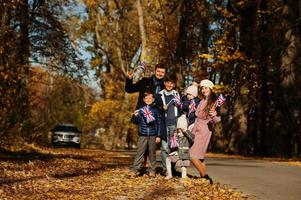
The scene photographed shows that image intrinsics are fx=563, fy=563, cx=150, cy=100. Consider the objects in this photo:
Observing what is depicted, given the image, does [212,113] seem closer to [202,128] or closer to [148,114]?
[202,128]

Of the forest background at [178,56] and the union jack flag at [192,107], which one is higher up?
the forest background at [178,56]

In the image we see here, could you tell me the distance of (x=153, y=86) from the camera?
36.8ft

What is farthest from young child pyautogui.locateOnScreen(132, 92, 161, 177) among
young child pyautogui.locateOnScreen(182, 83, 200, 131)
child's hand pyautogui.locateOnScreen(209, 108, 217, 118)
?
child's hand pyautogui.locateOnScreen(209, 108, 217, 118)

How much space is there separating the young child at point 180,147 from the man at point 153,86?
306 mm

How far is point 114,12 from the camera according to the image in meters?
45.0

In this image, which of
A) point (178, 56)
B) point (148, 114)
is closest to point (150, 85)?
point (148, 114)

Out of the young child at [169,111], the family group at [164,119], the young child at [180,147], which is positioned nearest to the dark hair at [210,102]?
the family group at [164,119]

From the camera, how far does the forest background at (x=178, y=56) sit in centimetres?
2052

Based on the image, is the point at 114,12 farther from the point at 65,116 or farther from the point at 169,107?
the point at 169,107

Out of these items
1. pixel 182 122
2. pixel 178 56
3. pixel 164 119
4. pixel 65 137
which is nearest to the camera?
Answer: pixel 182 122

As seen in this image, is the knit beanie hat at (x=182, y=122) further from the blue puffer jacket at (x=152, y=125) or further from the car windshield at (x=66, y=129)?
the car windshield at (x=66, y=129)

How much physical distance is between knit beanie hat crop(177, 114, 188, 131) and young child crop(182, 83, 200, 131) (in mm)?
123

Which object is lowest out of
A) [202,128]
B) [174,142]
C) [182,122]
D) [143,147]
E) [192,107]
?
[143,147]

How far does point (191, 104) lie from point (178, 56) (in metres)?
23.5
